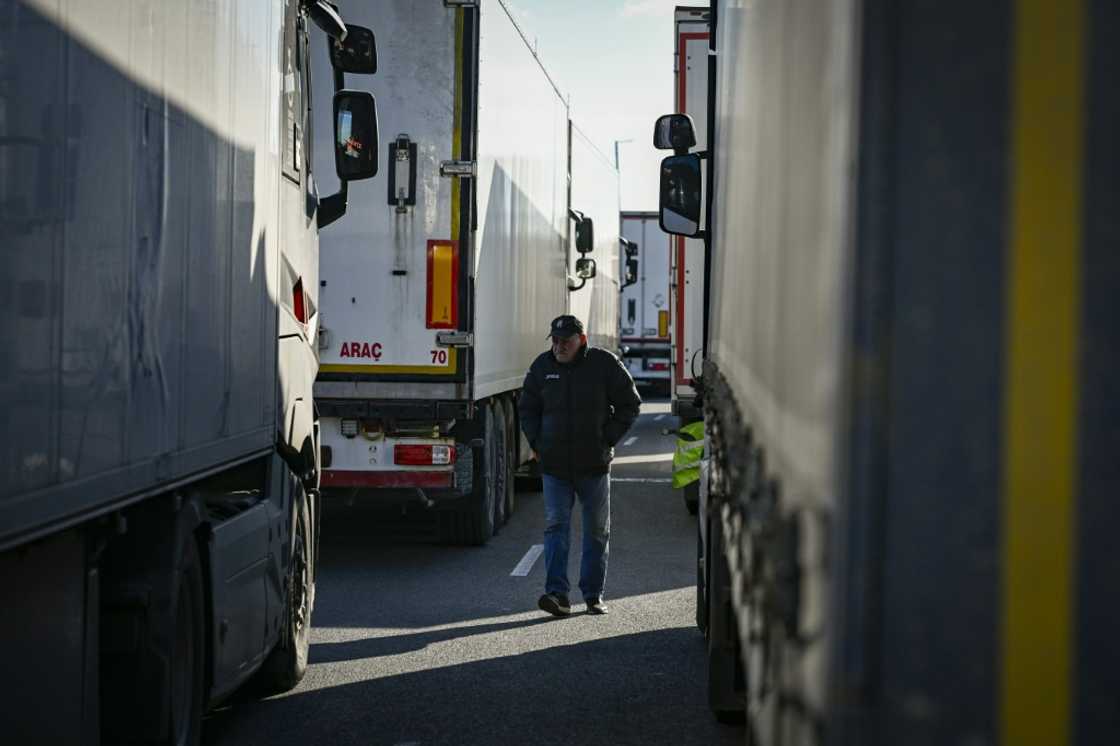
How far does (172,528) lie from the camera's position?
222 inches

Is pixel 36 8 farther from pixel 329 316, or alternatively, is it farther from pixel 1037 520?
pixel 329 316

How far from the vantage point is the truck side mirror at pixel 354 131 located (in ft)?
27.9

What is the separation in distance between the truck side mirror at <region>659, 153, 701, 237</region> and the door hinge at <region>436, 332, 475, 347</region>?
11.8 feet

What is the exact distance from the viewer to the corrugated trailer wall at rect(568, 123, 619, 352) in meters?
21.4

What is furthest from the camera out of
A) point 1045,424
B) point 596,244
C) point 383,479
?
point 596,244

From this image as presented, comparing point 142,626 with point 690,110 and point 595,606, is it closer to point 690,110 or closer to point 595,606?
point 595,606

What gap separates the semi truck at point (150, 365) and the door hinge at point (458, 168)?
427 cm

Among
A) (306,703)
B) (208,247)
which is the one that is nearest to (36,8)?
(208,247)

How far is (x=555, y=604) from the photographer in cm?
1039

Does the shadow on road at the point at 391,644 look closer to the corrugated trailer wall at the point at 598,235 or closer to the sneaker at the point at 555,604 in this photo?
the sneaker at the point at 555,604

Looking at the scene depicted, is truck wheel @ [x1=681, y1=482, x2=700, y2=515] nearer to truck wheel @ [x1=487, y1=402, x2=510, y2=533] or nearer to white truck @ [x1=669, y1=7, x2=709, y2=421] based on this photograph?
white truck @ [x1=669, y1=7, x2=709, y2=421]

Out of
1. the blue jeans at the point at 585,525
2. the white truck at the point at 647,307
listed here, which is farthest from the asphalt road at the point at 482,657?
the white truck at the point at 647,307

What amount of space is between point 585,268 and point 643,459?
3676 mm

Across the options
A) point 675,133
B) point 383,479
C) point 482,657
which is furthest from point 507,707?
point 383,479
